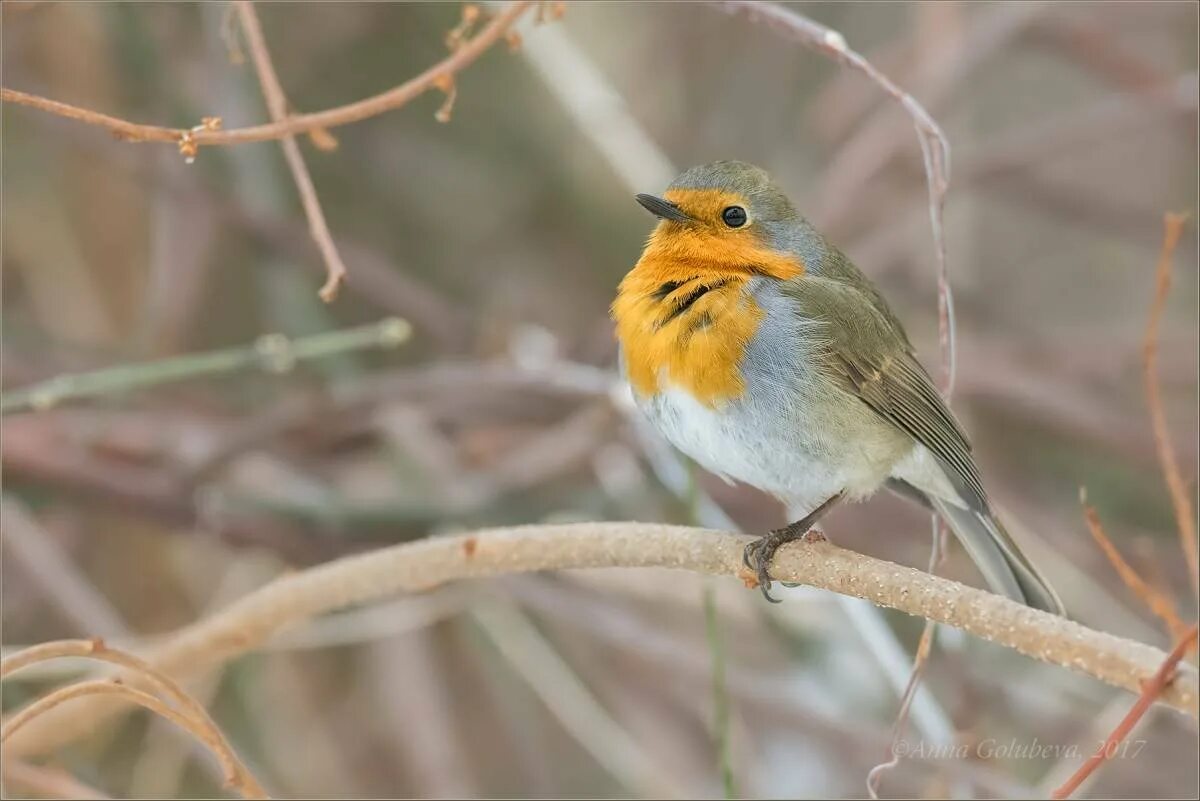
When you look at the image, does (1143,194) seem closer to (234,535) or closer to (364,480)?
(364,480)

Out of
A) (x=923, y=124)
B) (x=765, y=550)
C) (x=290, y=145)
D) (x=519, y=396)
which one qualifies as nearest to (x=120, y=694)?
(x=290, y=145)

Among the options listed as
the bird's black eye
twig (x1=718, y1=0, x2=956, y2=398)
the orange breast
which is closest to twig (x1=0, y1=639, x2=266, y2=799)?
the orange breast

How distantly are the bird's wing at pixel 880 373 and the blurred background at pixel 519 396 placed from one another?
0.34 m

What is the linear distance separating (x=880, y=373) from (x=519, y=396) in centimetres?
129

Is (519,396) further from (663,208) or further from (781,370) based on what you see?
(781,370)

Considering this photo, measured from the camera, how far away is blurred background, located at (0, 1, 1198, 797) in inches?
113

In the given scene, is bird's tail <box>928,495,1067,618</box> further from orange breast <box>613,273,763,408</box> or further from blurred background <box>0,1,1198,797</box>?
orange breast <box>613,273,763,408</box>

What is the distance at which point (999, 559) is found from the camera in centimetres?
227

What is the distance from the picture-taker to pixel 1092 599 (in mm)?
3037

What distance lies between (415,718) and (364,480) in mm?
617

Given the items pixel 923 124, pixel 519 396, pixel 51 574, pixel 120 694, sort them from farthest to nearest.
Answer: pixel 519 396 → pixel 51 574 → pixel 923 124 → pixel 120 694

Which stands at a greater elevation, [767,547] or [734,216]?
[734,216]

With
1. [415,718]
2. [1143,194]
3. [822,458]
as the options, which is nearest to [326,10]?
[415,718]

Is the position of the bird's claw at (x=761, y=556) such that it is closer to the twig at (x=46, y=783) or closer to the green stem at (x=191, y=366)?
the green stem at (x=191, y=366)
